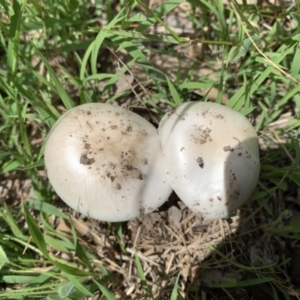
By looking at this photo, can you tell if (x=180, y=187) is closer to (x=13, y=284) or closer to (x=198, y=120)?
(x=198, y=120)

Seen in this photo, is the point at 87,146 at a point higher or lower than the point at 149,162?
higher

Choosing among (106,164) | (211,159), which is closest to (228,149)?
(211,159)

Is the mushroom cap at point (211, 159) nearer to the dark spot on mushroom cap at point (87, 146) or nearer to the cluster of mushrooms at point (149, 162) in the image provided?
the cluster of mushrooms at point (149, 162)

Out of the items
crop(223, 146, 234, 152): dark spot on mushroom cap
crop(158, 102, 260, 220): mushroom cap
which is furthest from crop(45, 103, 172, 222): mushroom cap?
crop(223, 146, 234, 152): dark spot on mushroom cap

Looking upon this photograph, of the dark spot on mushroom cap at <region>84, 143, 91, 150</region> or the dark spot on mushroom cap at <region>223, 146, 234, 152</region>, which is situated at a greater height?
the dark spot on mushroom cap at <region>84, 143, 91, 150</region>

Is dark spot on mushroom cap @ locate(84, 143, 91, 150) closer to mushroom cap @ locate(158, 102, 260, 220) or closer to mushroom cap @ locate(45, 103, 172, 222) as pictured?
mushroom cap @ locate(45, 103, 172, 222)

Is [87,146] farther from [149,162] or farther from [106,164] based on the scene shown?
[149,162]
